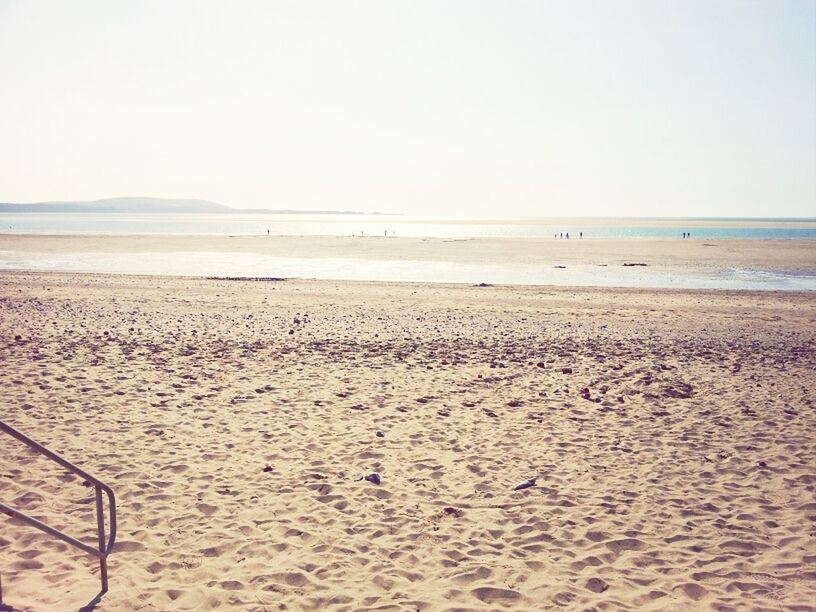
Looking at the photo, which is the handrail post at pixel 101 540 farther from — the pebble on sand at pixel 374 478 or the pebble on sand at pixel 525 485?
the pebble on sand at pixel 525 485

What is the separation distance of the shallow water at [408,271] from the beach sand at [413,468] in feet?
56.0

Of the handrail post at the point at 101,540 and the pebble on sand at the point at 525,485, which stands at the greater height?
the handrail post at the point at 101,540

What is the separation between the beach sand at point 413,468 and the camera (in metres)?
4.86

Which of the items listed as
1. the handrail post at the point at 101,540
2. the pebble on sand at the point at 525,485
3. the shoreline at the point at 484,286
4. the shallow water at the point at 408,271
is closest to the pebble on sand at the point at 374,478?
the pebble on sand at the point at 525,485

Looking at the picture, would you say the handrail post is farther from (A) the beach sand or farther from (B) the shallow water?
(B) the shallow water

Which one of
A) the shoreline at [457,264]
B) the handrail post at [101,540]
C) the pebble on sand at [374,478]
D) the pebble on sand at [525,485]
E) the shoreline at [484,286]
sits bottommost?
the pebble on sand at [525,485]

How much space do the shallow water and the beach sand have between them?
17.1 meters

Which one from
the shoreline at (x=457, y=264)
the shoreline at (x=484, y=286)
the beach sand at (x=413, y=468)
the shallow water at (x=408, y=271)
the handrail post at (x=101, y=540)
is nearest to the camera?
the handrail post at (x=101, y=540)

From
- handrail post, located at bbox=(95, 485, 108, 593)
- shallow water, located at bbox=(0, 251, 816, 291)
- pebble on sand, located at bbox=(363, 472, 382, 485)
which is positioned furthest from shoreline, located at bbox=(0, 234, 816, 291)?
handrail post, located at bbox=(95, 485, 108, 593)

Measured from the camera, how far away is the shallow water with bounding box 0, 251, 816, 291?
3122 cm

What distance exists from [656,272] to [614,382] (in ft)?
97.4

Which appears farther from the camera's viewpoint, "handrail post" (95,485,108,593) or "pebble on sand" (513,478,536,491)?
"pebble on sand" (513,478,536,491)

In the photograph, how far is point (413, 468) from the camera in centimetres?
712

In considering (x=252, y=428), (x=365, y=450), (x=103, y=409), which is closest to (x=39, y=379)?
(x=103, y=409)
